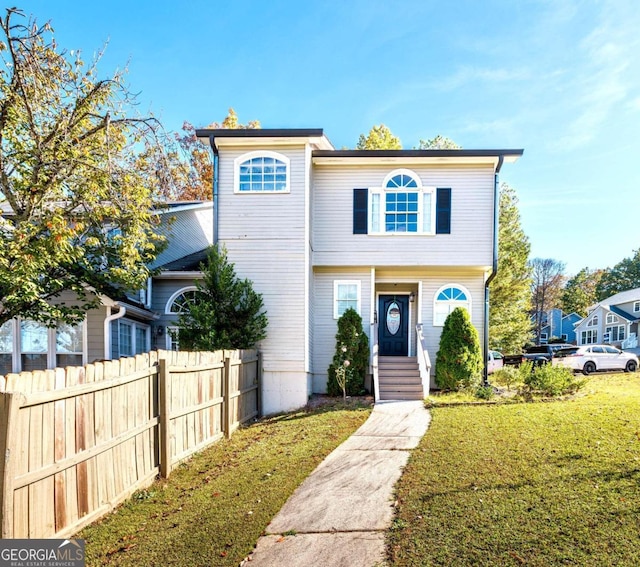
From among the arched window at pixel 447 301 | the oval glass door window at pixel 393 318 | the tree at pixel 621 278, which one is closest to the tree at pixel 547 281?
the tree at pixel 621 278

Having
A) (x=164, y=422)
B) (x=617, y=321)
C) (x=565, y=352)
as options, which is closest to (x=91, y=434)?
(x=164, y=422)

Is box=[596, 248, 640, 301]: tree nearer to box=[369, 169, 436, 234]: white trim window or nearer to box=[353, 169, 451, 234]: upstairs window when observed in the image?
box=[353, 169, 451, 234]: upstairs window

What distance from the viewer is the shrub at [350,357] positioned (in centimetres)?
1159

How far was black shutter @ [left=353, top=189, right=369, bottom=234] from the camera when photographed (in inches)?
482

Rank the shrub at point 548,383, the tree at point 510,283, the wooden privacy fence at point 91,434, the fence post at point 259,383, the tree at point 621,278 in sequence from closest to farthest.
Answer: the wooden privacy fence at point 91,434 → the shrub at point 548,383 → the fence post at point 259,383 → the tree at point 510,283 → the tree at point 621,278

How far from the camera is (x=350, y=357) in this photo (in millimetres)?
11617

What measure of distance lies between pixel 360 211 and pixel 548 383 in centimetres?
640

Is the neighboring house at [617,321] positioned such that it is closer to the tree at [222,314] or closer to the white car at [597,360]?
the white car at [597,360]

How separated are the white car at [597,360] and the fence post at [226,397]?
1668 centimetres

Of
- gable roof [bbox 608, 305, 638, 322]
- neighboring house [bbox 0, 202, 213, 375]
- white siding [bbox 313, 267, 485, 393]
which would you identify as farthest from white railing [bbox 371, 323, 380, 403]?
gable roof [bbox 608, 305, 638, 322]

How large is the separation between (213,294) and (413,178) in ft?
20.8

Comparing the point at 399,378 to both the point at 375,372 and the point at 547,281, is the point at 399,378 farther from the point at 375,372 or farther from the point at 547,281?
the point at 547,281

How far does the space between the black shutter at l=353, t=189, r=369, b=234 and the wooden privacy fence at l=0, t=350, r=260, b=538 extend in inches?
252

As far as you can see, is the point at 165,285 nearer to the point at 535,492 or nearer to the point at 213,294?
the point at 213,294
